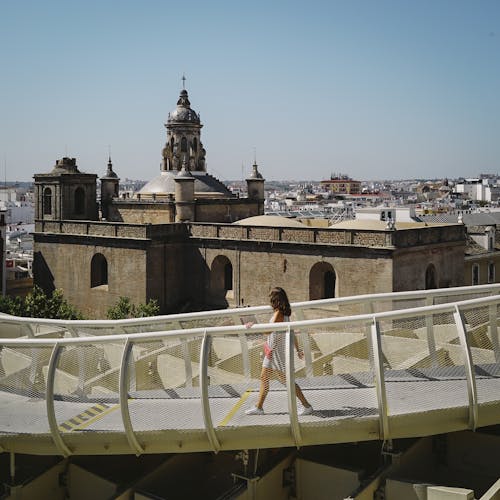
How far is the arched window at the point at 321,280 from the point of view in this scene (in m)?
35.9

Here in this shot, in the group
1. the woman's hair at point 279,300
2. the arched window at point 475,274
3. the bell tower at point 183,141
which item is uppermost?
the bell tower at point 183,141

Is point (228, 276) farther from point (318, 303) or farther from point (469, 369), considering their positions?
point (469, 369)

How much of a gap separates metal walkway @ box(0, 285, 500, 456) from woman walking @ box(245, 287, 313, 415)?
0.52ft

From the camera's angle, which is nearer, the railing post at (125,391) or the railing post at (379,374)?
the railing post at (379,374)

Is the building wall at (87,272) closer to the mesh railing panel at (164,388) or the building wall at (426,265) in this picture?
the building wall at (426,265)

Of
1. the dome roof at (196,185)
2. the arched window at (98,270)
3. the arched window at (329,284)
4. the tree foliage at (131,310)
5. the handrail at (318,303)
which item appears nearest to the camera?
the handrail at (318,303)

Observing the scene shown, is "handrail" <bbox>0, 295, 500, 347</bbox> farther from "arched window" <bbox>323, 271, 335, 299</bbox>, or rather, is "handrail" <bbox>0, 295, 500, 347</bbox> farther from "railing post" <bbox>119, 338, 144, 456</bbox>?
"arched window" <bbox>323, 271, 335, 299</bbox>

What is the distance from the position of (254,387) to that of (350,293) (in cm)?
2215

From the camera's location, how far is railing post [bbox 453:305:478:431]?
38.2 ft

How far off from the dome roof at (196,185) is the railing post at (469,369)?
A: 3463 cm

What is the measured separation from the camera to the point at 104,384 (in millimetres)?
13008

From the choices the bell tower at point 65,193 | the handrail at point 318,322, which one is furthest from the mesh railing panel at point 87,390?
the bell tower at point 65,193

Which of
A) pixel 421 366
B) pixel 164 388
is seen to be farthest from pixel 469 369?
pixel 164 388

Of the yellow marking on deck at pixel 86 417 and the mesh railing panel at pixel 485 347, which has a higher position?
the mesh railing panel at pixel 485 347
